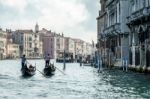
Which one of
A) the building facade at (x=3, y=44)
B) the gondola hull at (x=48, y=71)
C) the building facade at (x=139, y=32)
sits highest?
the building facade at (x=3, y=44)

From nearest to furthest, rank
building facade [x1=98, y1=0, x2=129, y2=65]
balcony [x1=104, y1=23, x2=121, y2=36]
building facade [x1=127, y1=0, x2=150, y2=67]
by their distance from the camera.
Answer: building facade [x1=127, y1=0, x2=150, y2=67] → building facade [x1=98, y1=0, x2=129, y2=65] → balcony [x1=104, y1=23, x2=121, y2=36]

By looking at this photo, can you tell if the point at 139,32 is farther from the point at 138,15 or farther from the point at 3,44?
the point at 3,44

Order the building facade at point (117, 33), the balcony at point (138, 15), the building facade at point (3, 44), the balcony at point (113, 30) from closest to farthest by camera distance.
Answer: the balcony at point (138, 15) → the building facade at point (117, 33) → the balcony at point (113, 30) → the building facade at point (3, 44)

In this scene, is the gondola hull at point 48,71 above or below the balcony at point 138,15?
below

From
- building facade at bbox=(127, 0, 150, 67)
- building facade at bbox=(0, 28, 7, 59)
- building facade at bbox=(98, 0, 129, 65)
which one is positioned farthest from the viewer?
building facade at bbox=(0, 28, 7, 59)

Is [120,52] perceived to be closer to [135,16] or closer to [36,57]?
[135,16]

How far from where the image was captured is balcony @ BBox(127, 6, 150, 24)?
103 feet

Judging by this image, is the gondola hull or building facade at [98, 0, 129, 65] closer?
the gondola hull

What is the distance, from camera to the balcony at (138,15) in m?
31.3

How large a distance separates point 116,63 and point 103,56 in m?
8.68

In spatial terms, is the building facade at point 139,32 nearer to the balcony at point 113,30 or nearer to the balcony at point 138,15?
the balcony at point 138,15

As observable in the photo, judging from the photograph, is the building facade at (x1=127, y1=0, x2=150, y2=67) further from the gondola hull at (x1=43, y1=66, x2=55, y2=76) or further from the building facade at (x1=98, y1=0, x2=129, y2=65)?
the gondola hull at (x1=43, y1=66, x2=55, y2=76)

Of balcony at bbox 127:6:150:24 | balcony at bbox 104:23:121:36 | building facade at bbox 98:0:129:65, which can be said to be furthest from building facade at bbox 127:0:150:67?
balcony at bbox 104:23:121:36

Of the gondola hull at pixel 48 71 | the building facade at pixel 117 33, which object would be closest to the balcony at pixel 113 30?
the building facade at pixel 117 33
